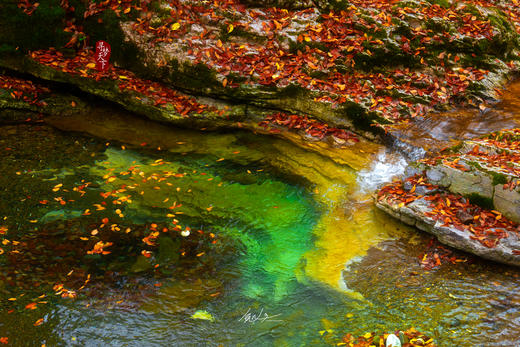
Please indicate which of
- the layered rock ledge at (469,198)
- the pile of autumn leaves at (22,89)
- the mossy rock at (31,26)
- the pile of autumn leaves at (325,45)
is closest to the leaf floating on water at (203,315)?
the layered rock ledge at (469,198)

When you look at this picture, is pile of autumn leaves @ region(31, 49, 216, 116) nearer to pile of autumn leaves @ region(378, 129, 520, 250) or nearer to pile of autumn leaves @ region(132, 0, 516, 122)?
pile of autumn leaves @ region(132, 0, 516, 122)

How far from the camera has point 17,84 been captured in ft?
26.3

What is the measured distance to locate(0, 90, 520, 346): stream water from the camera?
4.30 m

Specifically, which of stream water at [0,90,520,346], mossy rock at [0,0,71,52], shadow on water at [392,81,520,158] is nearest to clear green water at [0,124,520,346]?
stream water at [0,90,520,346]

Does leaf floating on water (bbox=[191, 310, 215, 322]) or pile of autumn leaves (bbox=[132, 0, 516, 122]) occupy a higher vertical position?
pile of autumn leaves (bbox=[132, 0, 516, 122])

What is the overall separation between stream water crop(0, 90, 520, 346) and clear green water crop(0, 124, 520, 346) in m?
0.02

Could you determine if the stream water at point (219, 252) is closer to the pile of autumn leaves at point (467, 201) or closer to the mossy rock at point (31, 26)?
the pile of autumn leaves at point (467, 201)

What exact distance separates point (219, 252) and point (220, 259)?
13 cm

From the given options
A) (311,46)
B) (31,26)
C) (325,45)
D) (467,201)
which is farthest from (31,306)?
(325,45)

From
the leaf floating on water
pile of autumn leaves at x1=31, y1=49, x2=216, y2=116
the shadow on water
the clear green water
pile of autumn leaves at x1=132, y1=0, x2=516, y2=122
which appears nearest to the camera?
the clear green water

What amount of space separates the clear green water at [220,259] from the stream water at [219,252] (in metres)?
0.02

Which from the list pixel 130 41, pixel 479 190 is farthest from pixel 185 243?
pixel 130 41

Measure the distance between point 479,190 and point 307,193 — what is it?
2459 millimetres

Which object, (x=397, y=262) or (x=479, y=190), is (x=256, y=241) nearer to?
(x=397, y=262)
